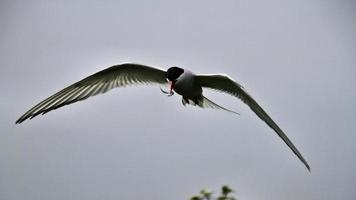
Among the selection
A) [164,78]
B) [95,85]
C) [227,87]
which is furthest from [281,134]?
[95,85]

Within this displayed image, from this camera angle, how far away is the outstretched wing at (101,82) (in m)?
5.48

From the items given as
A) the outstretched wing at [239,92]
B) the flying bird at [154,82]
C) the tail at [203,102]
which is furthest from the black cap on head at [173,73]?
the tail at [203,102]

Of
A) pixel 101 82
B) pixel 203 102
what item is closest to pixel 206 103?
pixel 203 102

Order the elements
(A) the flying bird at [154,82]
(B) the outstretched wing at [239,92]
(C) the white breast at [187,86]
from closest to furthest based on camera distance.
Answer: (B) the outstretched wing at [239,92] → (A) the flying bird at [154,82] → (C) the white breast at [187,86]

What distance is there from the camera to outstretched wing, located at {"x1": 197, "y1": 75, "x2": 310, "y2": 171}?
5.20 metres

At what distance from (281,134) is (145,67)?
5.65 ft

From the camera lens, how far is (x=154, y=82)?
6.20 meters

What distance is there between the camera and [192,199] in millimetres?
1910

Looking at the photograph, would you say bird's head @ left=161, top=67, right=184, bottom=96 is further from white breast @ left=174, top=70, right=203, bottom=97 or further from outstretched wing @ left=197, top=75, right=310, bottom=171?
outstretched wing @ left=197, top=75, right=310, bottom=171

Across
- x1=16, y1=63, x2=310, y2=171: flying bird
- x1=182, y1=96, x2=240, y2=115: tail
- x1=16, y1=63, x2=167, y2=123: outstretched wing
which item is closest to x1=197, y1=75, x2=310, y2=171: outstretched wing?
x1=16, y1=63, x2=310, y2=171: flying bird

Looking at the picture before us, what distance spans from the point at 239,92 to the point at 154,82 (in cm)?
111

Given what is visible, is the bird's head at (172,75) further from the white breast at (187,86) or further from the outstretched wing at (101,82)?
the outstretched wing at (101,82)

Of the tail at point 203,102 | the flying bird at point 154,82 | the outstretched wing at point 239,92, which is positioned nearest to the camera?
the outstretched wing at point 239,92

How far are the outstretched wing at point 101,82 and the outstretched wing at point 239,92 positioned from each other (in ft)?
1.84
